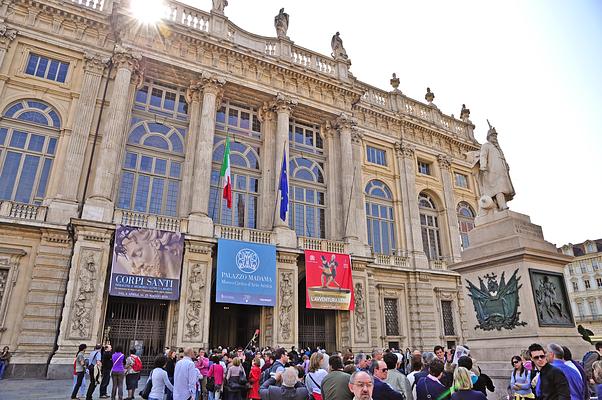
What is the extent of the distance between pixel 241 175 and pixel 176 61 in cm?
615

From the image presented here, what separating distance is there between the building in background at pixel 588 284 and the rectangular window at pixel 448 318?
3053 centimetres

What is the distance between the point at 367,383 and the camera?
300 cm

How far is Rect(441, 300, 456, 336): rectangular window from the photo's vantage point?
72.3 ft

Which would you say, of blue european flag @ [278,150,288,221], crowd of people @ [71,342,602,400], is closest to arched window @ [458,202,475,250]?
blue european flag @ [278,150,288,221]

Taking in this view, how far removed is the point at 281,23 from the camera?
22.2m

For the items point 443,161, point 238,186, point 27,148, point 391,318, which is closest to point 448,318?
point 391,318

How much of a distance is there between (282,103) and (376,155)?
23.9 feet

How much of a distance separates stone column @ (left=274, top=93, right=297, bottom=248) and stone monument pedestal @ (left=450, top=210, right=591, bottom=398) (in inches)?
406

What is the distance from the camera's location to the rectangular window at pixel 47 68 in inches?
642

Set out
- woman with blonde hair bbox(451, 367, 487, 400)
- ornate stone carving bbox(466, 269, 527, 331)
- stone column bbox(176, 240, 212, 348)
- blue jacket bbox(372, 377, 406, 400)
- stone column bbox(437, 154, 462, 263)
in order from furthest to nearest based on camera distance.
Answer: stone column bbox(437, 154, 462, 263), stone column bbox(176, 240, 212, 348), ornate stone carving bbox(466, 269, 527, 331), blue jacket bbox(372, 377, 406, 400), woman with blonde hair bbox(451, 367, 487, 400)

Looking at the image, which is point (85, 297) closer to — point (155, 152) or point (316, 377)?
point (155, 152)

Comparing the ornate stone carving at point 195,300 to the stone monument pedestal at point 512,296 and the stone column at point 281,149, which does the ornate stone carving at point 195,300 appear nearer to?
the stone column at point 281,149

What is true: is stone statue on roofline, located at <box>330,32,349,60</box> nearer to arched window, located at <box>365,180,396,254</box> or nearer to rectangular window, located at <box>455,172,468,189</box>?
arched window, located at <box>365,180,396,254</box>

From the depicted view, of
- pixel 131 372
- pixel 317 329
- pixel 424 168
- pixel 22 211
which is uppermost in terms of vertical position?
pixel 424 168
